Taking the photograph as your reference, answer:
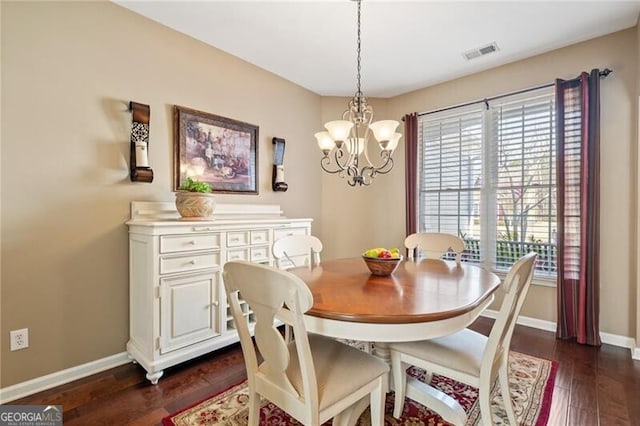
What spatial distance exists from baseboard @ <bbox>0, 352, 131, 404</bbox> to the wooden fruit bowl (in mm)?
2053

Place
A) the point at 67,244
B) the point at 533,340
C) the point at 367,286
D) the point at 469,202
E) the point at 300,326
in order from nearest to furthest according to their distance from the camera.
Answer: the point at 300,326, the point at 367,286, the point at 67,244, the point at 533,340, the point at 469,202

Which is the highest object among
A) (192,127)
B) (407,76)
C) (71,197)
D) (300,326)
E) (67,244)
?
(407,76)

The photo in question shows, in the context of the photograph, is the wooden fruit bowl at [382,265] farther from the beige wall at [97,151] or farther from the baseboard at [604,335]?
the baseboard at [604,335]

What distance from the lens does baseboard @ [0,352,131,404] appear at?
1.91m

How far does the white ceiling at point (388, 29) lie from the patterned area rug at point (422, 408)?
2.76 meters

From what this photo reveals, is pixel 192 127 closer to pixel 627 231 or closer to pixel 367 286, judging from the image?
pixel 367 286

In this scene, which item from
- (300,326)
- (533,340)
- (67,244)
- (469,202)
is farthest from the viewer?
(469,202)

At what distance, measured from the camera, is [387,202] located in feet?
13.7

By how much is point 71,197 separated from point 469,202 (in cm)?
376

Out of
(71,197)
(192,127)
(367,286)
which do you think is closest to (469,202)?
(367,286)

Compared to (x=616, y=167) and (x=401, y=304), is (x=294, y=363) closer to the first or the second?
(x=401, y=304)

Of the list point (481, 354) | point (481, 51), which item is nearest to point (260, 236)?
point (481, 354)

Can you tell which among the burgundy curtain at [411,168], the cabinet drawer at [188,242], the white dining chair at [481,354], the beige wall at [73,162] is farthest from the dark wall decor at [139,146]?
the burgundy curtain at [411,168]

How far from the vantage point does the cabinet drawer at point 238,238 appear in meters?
2.54
